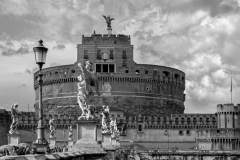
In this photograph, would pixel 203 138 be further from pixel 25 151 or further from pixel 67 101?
pixel 25 151

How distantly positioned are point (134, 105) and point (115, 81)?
719 centimetres

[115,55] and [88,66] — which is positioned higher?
[115,55]

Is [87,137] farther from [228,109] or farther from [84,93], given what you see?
[228,109]

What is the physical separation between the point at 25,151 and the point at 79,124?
509 centimetres

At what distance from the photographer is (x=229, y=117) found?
10969cm

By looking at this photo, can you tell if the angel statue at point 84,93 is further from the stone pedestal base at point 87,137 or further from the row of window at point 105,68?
the row of window at point 105,68

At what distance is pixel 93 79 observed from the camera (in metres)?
22.9

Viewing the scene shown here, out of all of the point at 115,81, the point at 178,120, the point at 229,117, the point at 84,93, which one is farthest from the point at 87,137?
the point at 115,81

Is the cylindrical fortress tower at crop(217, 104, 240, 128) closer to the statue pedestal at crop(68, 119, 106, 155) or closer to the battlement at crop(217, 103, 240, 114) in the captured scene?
the battlement at crop(217, 103, 240, 114)

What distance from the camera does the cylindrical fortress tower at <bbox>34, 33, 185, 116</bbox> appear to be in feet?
378

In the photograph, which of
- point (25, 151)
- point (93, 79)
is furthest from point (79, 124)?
point (25, 151)

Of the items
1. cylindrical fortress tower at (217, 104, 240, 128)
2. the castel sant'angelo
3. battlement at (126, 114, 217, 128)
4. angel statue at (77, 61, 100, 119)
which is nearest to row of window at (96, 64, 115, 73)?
the castel sant'angelo

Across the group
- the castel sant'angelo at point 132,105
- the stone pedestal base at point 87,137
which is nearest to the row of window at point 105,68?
the castel sant'angelo at point 132,105

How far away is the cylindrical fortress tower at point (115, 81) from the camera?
115m
